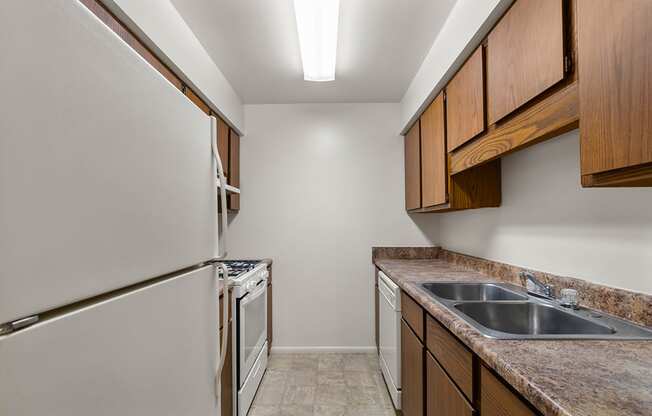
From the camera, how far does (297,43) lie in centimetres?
232

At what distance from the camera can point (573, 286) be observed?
1.48m

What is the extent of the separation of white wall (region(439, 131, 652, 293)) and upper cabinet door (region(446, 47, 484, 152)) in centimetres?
35

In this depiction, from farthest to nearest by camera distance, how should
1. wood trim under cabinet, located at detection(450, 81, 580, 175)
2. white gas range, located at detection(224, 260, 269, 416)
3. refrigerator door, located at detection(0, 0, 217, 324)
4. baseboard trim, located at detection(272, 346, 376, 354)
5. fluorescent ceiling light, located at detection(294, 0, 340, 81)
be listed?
baseboard trim, located at detection(272, 346, 376, 354), white gas range, located at detection(224, 260, 269, 416), fluorescent ceiling light, located at detection(294, 0, 340, 81), wood trim under cabinet, located at detection(450, 81, 580, 175), refrigerator door, located at detection(0, 0, 217, 324)

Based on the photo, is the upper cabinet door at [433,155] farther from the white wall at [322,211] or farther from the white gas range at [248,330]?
the white gas range at [248,330]

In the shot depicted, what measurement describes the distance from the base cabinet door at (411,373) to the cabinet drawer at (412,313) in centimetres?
4

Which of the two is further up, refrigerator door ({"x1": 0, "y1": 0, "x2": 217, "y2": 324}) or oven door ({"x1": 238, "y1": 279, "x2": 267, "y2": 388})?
refrigerator door ({"x1": 0, "y1": 0, "x2": 217, "y2": 324})

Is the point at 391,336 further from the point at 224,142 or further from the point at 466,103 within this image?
the point at 224,142

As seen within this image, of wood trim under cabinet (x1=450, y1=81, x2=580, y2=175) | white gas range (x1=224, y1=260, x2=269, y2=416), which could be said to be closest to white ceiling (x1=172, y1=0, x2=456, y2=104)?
wood trim under cabinet (x1=450, y1=81, x2=580, y2=175)

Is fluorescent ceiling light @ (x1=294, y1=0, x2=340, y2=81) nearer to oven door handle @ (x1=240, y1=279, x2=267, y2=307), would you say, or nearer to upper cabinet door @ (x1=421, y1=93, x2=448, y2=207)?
upper cabinet door @ (x1=421, y1=93, x2=448, y2=207)

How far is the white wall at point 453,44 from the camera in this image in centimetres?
154

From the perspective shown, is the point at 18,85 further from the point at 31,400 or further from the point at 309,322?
the point at 309,322

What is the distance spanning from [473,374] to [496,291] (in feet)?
3.07

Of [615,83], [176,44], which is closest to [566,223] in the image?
[615,83]

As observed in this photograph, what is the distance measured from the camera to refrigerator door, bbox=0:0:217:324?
0.43m
